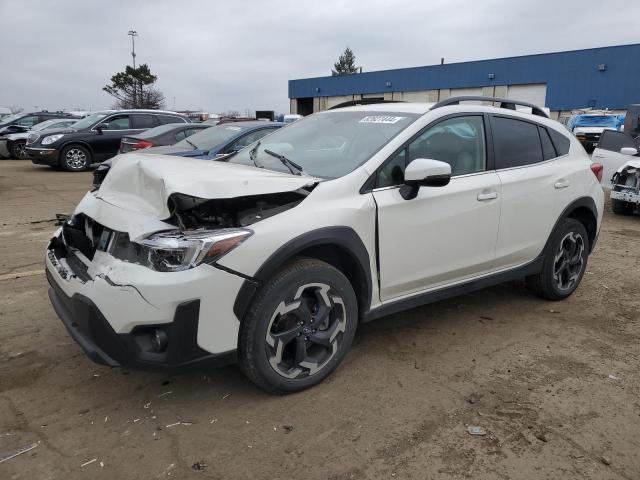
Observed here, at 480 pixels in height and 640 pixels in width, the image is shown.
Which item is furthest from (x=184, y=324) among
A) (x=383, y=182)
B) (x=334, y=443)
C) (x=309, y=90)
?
(x=309, y=90)

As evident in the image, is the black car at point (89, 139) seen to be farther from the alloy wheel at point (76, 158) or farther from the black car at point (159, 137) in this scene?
the black car at point (159, 137)

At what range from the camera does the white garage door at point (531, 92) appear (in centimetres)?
3488

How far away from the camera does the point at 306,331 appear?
2.91m

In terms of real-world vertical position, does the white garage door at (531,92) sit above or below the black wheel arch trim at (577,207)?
above

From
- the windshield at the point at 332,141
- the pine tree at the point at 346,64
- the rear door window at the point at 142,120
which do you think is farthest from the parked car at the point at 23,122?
the pine tree at the point at 346,64

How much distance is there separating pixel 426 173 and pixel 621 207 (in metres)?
7.80

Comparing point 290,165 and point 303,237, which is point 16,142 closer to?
point 290,165

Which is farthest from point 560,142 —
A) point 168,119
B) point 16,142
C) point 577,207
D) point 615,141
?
point 16,142

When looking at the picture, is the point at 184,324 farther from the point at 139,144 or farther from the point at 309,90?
the point at 309,90

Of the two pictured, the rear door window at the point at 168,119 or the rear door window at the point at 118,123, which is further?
the rear door window at the point at 168,119

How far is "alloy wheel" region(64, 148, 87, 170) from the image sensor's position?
46.5ft

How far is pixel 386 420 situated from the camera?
276cm

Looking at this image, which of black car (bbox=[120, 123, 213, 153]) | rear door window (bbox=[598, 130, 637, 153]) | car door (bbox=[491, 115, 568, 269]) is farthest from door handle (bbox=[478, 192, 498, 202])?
black car (bbox=[120, 123, 213, 153])

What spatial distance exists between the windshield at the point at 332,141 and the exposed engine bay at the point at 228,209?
457mm
